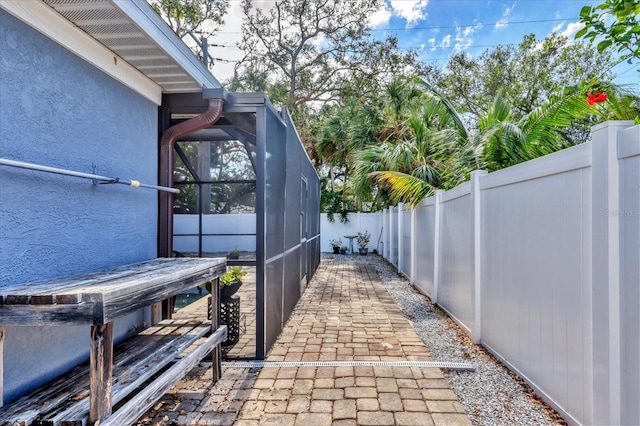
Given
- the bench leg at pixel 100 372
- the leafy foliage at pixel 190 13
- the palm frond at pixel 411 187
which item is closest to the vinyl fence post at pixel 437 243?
the palm frond at pixel 411 187

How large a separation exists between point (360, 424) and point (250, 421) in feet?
2.28

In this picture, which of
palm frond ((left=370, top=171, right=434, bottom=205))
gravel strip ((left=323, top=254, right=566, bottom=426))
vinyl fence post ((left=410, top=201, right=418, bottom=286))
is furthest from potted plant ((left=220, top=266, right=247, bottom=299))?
vinyl fence post ((left=410, top=201, right=418, bottom=286))

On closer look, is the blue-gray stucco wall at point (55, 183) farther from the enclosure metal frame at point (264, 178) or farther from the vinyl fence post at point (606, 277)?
the vinyl fence post at point (606, 277)

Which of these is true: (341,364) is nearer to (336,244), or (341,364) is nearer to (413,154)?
(413,154)

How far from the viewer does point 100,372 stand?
161cm

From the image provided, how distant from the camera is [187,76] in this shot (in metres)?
3.13

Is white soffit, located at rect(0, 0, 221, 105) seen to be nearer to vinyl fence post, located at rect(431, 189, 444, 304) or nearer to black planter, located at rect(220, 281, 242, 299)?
black planter, located at rect(220, 281, 242, 299)

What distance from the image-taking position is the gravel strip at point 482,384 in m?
2.42

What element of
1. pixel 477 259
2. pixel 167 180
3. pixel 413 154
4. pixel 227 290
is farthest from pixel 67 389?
pixel 413 154

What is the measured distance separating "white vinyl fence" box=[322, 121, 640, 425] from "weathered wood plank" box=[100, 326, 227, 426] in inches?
91.2

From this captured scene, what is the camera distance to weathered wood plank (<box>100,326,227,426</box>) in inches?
67.7

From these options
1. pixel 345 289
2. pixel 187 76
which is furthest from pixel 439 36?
pixel 187 76

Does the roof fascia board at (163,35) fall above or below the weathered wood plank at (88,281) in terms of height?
above

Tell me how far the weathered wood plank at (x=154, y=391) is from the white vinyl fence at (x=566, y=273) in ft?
7.60
